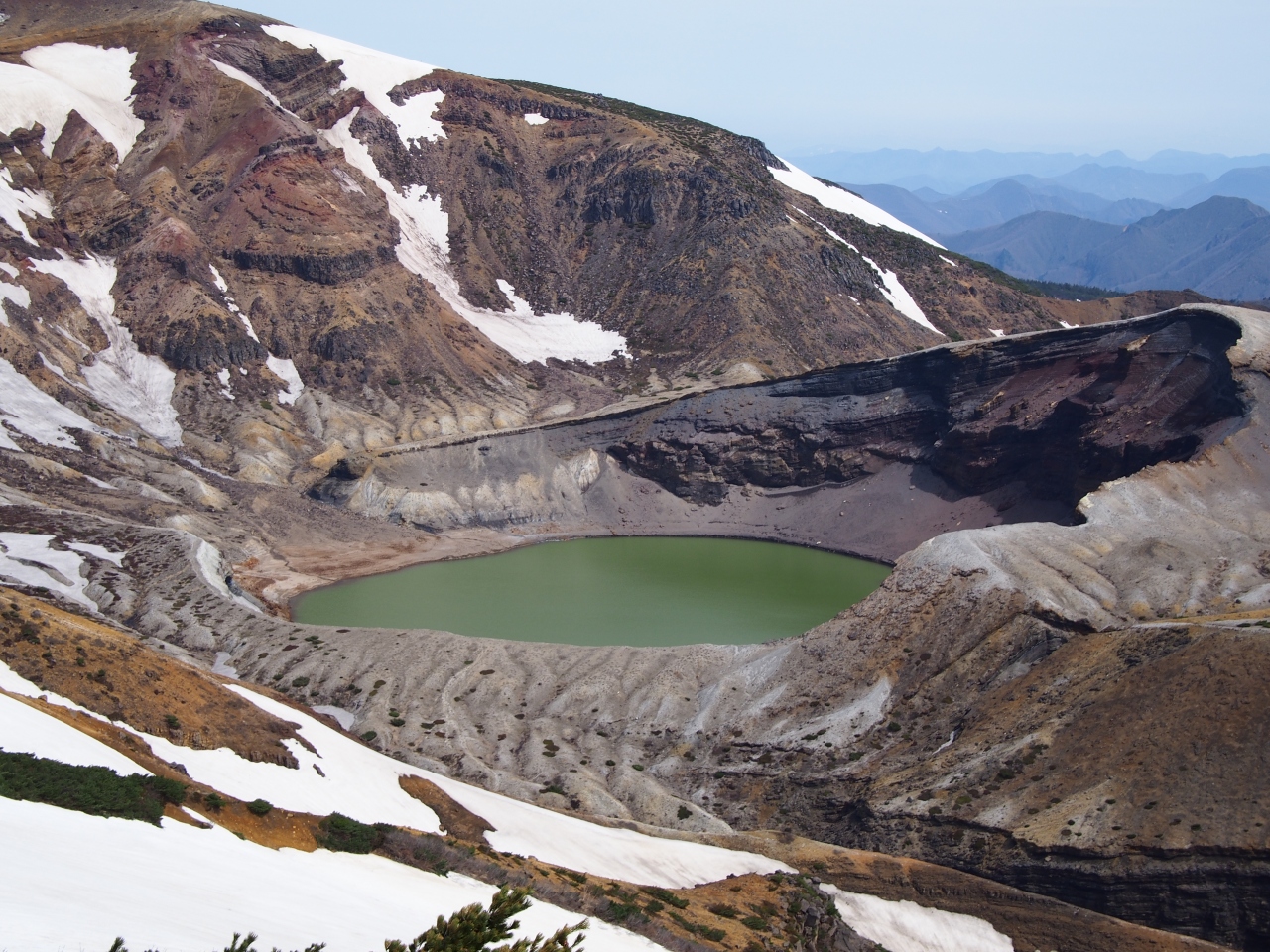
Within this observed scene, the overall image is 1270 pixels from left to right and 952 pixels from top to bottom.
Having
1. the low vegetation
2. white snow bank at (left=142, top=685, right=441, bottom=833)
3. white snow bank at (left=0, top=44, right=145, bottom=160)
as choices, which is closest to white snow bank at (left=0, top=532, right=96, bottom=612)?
white snow bank at (left=142, top=685, right=441, bottom=833)

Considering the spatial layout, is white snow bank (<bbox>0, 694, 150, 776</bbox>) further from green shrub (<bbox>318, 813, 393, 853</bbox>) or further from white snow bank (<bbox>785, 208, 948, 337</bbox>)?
white snow bank (<bbox>785, 208, 948, 337</bbox>)

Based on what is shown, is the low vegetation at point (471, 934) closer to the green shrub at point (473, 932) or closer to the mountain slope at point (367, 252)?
the green shrub at point (473, 932)

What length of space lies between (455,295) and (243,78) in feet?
94.1

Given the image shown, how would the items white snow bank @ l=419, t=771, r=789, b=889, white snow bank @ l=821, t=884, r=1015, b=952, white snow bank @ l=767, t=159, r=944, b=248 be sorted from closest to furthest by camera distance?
white snow bank @ l=821, t=884, r=1015, b=952
white snow bank @ l=419, t=771, r=789, b=889
white snow bank @ l=767, t=159, r=944, b=248

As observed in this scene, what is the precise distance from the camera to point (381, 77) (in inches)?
4309

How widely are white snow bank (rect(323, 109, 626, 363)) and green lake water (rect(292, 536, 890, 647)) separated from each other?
28311mm

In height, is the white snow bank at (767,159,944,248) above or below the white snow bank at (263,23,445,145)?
above

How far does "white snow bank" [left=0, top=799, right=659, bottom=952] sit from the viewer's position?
11820 millimetres

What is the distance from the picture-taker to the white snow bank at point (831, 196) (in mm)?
125625

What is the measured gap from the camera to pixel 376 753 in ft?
104

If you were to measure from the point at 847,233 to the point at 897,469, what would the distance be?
160 feet

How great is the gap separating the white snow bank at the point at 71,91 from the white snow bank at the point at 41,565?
164 ft

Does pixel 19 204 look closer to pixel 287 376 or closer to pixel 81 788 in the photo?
pixel 287 376

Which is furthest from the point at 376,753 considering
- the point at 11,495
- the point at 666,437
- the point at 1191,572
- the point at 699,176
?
the point at 699,176
